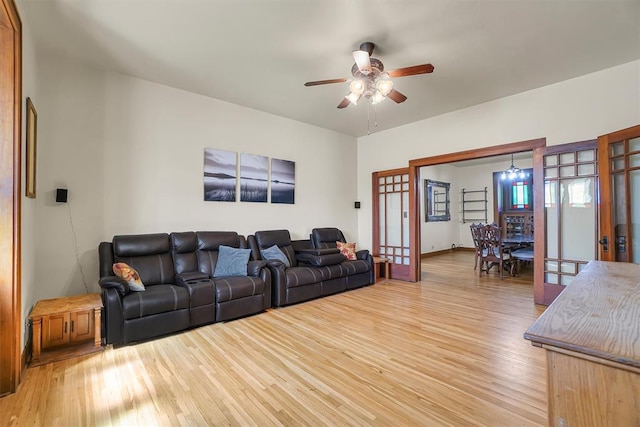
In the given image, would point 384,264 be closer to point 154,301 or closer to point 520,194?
point 154,301

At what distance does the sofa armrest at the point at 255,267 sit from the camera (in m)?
3.86

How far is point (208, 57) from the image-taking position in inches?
130

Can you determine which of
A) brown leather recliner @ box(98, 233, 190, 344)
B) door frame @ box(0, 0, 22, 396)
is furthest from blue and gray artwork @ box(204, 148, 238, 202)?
door frame @ box(0, 0, 22, 396)

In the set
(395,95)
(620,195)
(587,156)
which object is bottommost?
(620,195)

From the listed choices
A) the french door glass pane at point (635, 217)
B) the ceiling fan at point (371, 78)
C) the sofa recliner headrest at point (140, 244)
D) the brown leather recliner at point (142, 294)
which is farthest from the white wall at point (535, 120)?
the brown leather recliner at point (142, 294)

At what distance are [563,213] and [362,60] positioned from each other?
3.48 meters

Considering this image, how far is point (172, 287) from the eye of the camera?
3193 millimetres

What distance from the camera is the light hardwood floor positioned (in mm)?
1834

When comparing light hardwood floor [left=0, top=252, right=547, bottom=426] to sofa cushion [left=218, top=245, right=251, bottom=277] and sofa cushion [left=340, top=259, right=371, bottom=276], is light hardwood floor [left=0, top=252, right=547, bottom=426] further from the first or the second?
sofa cushion [left=340, top=259, right=371, bottom=276]

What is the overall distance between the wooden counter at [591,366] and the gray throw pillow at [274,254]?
3.75m

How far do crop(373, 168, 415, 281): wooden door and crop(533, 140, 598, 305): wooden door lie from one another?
208cm

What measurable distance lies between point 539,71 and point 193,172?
4.73 meters

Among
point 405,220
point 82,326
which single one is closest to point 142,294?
point 82,326

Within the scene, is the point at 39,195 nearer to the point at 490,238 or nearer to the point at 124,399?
the point at 124,399
